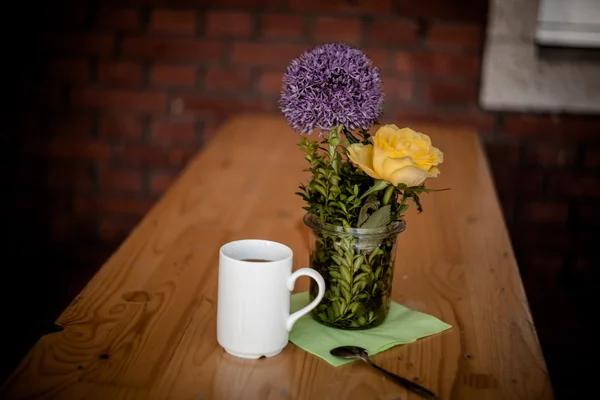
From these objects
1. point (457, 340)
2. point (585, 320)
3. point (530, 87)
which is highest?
point (530, 87)

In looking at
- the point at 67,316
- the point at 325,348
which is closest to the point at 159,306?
the point at 67,316

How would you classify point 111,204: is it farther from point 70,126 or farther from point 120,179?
point 70,126

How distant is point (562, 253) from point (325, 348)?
191 centimetres

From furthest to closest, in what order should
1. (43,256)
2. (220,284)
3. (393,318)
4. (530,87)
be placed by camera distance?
1. (43,256)
2. (530,87)
3. (393,318)
4. (220,284)

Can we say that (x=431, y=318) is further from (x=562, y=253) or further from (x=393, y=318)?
(x=562, y=253)

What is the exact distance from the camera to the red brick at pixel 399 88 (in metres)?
2.57

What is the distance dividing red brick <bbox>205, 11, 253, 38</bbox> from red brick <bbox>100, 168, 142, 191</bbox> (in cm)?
56

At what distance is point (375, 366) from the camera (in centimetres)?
91

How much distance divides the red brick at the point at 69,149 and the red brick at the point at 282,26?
27.1 inches

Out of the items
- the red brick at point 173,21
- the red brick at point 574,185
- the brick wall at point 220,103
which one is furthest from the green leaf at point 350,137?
the red brick at point 574,185

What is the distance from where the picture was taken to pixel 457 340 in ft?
3.29

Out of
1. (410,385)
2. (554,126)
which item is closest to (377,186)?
(410,385)

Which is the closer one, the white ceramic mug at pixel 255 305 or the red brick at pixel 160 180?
the white ceramic mug at pixel 255 305

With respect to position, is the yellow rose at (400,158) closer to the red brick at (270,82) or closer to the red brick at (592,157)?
the red brick at (270,82)
